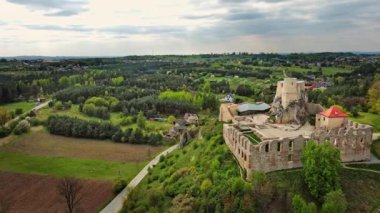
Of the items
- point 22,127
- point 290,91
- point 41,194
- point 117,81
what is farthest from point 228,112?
point 117,81

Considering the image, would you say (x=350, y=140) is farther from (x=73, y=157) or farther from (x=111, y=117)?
(x=111, y=117)

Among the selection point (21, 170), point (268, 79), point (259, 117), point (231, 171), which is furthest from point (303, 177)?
point (268, 79)

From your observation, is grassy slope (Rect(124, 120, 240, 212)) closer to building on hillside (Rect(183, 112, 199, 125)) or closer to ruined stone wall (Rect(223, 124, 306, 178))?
ruined stone wall (Rect(223, 124, 306, 178))

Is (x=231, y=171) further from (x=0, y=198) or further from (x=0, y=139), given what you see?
(x=0, y=139)

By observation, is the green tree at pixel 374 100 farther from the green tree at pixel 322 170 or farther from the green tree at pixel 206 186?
the green tree at pixel 206 186

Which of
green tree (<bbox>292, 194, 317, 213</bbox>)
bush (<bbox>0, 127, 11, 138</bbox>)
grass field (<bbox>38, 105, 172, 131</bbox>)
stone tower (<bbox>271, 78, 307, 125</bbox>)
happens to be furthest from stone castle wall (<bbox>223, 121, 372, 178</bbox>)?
bush (<bbox>0, 127, 11, 138</bbox>)
